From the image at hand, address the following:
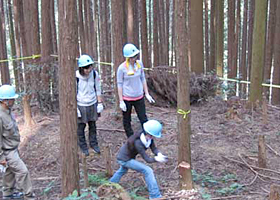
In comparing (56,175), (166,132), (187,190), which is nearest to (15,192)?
(56,175)

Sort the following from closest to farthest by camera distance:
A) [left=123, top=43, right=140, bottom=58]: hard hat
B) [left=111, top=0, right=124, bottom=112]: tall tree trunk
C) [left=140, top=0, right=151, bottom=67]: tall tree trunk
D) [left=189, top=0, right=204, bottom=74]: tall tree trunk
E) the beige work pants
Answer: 1. the beige work pants
2. [left=123, top=43, right=140, bottom=58]: hard hat
3. [left=111, top=0, right=124, bottom=112]: tall tree trunk
4. [left=189, top=0, right=204, bottom=74]: tall tree trunk
5. [left=140, top=0, right=151, bottom=67]: tall tree trunk

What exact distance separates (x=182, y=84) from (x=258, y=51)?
4.43 meters

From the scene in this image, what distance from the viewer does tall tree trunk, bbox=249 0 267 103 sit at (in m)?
7.77

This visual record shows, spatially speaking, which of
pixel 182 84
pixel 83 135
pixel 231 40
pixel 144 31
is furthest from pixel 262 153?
pixel 231 40

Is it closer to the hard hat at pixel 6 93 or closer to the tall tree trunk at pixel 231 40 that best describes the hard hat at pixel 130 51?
the hard hat at pixel 6 93

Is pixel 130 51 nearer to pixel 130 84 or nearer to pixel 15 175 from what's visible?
pixel 130 84

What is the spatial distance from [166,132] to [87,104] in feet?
6.50

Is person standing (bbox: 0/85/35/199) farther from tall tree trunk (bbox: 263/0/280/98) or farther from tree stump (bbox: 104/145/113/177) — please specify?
tall tree trunk (bbox: 263/0/280/98)

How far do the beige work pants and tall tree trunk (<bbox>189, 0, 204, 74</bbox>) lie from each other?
6.10 metres

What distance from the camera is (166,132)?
7102 mm

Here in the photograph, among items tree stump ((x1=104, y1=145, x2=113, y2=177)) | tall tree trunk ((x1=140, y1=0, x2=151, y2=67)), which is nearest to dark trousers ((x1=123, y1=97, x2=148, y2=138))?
tree stump ((x1=104, y1=145, x2=113, y2=177))

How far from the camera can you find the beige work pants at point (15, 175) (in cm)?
459

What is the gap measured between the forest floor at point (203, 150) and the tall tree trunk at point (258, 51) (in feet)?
1.40

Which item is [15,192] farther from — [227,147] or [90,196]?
[227,147]
